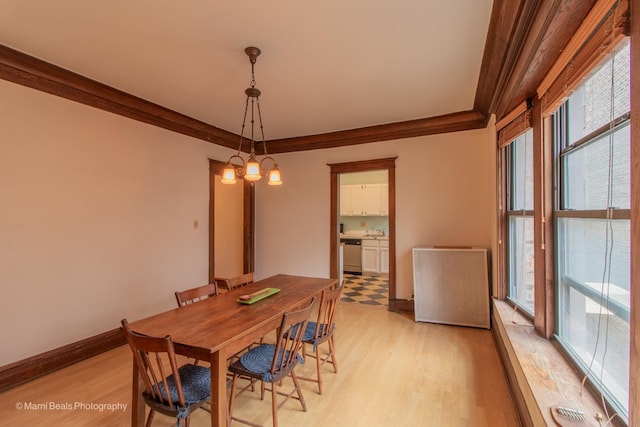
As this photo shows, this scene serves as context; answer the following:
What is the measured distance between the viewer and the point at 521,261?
108 inches

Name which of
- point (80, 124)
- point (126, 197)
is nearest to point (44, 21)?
point (80, 124)

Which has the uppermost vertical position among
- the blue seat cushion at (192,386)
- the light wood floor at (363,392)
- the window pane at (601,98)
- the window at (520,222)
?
the window pane at (601,98)

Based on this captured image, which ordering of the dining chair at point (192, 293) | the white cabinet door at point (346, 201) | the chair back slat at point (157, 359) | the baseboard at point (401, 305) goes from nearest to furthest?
the chair back slat at point (157, 359) < the dining chair at point (192, 293) < the baseboard at point (401, 305) < the white cabinet door at point (346, 201)

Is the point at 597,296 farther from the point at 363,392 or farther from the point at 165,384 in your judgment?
the point at 165,384

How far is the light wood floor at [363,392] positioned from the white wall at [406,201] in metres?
1.36

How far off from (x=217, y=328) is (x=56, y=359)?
2.14 metres

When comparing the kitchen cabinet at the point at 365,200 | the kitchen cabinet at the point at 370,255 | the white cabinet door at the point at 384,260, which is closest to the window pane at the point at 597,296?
the white cabinet door at the point at 384,260

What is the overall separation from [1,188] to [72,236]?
642 millimetres

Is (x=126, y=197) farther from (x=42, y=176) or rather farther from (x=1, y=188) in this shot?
(x=1, y=188)

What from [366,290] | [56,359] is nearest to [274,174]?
[56,359]

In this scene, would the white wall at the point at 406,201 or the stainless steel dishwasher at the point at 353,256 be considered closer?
the white wall at the point at 406,201

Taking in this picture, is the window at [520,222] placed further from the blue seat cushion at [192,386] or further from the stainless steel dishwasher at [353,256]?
the stainless steel dishwasher at [353,256]

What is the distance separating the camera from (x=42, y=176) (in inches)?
103

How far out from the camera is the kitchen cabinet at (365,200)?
692cm
